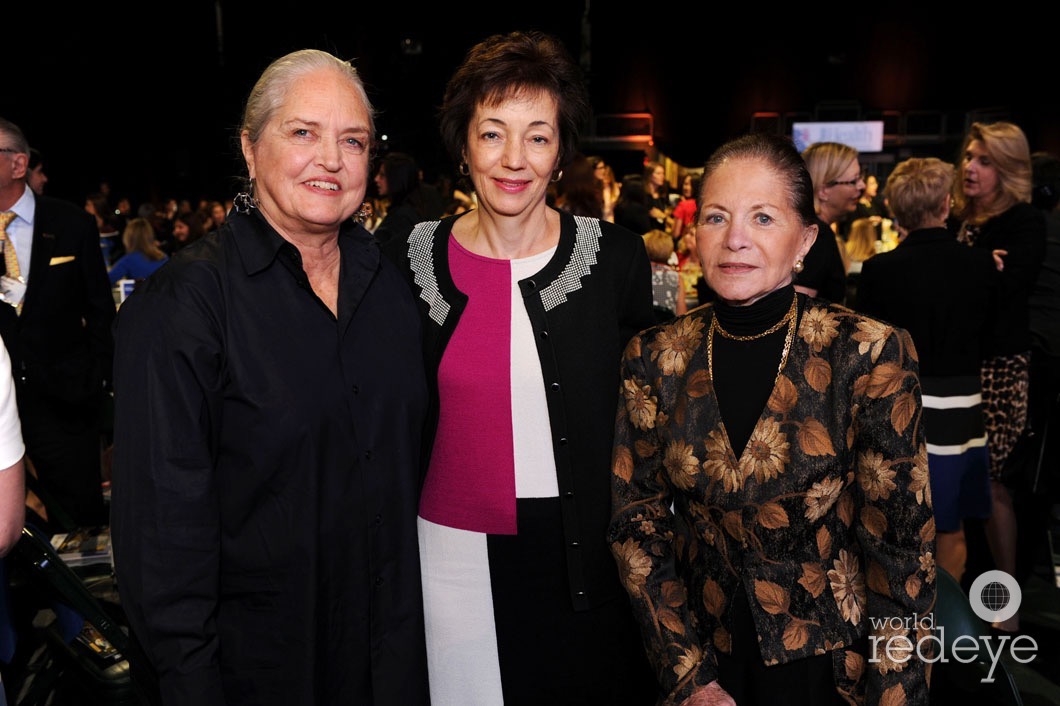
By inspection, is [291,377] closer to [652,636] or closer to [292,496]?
[292,496]

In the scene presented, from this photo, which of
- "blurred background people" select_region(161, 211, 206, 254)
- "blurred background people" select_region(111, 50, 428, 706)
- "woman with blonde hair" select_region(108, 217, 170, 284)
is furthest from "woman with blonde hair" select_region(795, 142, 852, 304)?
"blurred background people" select_region(161, 211, 206, 254)

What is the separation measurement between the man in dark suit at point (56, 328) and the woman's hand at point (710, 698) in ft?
10.1

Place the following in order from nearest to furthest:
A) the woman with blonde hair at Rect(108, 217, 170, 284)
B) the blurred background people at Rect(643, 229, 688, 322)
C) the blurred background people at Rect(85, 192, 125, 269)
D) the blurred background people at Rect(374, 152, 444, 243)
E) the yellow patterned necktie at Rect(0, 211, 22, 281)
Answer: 1. the yellow patterned necktie at Rect(0, 211, 22, 281)
2. the blurred background people at Rect(374, 152, 444, 243)
3. the blurred background people at Rect(643, 229, 688, 322)
4. the woman with blonde hair at Rect(108, 217, 170, 284)
5. the blurred background people at Rect(85, 192, 125, 269)

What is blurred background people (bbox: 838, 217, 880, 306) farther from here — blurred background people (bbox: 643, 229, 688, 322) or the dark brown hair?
the dark brown hair

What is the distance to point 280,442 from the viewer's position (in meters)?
1.58

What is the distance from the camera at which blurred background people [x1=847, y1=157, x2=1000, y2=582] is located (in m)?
3.46

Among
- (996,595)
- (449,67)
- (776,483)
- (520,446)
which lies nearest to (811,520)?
(776,483)

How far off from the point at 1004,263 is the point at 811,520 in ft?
8.82

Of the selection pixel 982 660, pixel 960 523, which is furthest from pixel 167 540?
pixel 960 523

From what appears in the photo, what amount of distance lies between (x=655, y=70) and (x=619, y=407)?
16.9m

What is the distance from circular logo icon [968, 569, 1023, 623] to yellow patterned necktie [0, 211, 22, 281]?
4.21m

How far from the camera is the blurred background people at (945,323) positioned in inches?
136

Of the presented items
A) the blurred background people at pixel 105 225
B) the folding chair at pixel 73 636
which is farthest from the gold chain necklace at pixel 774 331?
the blurred background people at pixel 105 225

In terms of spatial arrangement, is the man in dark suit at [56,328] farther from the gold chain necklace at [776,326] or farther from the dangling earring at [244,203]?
the gold chain necklace at [776,326]
